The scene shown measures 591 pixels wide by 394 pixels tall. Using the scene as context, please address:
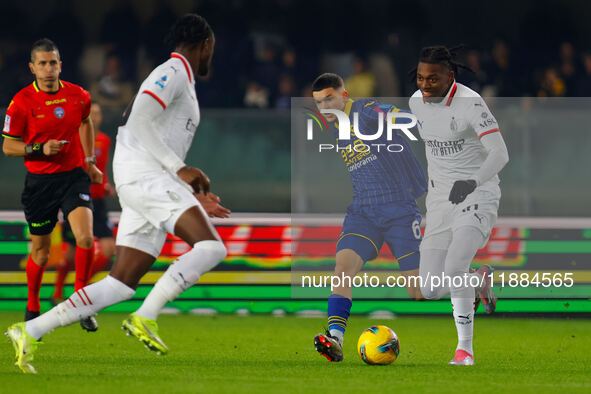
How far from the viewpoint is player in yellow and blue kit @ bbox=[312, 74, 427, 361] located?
8.23 m

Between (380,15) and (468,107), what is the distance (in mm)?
8387

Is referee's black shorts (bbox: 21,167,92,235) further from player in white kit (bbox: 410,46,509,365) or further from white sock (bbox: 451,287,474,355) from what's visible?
white sock (bbox: 451,287,474,355)

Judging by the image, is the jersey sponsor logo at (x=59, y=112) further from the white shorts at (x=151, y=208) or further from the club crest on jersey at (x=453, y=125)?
the club crest on jersey at (x=453, y=125)

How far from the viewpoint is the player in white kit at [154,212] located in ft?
21.5

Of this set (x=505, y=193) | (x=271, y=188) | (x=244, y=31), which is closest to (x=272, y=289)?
(x=271, y=188)

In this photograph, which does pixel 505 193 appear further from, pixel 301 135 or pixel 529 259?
pixel 301 135

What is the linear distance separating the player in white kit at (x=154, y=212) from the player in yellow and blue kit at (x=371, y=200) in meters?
1.73

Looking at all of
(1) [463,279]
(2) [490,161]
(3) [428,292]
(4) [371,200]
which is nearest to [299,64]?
(4) [371,200]

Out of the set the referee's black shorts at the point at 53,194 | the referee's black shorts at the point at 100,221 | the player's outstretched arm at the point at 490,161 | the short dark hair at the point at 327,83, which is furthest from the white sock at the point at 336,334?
the referee's black shorts at the point at 100,221

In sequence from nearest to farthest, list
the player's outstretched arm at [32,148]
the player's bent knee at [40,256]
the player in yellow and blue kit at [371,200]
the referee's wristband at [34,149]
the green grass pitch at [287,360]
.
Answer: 1. the green grass pitch at [287,360]
2. the player in yellow and blue kit at [371,200]
3. the player's outstretched arm at [32,148]
4. the referee's wristband at [34,149]
5. the player's bent knee at [40,256]

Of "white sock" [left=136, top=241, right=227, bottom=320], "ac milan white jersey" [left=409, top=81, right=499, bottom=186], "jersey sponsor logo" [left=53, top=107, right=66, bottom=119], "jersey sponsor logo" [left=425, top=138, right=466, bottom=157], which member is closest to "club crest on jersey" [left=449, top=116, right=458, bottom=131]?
"ac milan white jersey" [left=409, top=81, right=499, bottom=186]

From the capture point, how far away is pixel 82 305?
6.69m

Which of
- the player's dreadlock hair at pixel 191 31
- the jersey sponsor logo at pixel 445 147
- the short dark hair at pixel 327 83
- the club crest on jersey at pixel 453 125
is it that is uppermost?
the player's dreadlock hair at pixel 191 31

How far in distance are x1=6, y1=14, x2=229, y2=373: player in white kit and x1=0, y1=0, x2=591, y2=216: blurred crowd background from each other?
5231 mm
